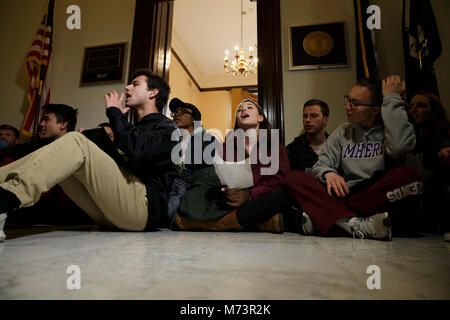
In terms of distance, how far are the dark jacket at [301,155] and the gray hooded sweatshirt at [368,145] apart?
1.22 feet

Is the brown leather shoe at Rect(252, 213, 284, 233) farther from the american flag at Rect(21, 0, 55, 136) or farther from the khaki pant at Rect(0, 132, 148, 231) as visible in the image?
the american flag at Rect(21, 0, 55, 136)

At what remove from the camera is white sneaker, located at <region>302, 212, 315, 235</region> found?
3.76 ft

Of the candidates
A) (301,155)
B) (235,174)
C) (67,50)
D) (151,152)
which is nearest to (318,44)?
(301,155)

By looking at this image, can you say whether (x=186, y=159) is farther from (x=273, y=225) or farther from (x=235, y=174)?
(x=273, y=225)

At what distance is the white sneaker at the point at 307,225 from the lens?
115 centimetres

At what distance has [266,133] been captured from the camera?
1.64 metres

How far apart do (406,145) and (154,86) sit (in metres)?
1.38

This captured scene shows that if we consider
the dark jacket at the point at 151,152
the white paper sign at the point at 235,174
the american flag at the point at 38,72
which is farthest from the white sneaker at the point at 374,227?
the american flag at the point at 38,72

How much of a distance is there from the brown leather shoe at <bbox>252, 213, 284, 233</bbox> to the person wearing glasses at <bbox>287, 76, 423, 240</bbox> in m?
0.12

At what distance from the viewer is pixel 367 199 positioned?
111cm

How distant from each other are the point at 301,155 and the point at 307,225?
2.57 ft

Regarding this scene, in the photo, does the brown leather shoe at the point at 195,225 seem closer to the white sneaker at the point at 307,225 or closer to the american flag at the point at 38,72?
the white sneaker at the point at 307,225

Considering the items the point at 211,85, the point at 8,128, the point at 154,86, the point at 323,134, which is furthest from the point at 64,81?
the point at 211,85
